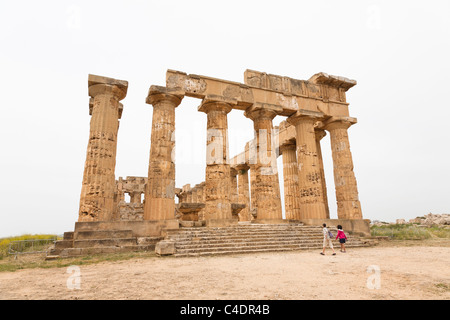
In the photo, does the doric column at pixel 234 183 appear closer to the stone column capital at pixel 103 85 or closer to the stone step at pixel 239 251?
the stone step at pixel 239 251

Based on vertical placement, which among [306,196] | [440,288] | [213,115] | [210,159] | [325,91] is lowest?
[440,288]

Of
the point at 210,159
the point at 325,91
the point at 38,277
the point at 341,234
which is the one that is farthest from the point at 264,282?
the point at 325,91

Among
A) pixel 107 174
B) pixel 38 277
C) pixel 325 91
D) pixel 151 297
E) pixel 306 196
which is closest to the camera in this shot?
pixel 151 297

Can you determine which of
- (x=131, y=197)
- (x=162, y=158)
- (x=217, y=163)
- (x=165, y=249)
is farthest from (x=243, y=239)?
(x=131, y=197)

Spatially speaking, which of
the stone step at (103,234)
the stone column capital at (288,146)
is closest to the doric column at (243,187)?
the stone column capital at (288,146)

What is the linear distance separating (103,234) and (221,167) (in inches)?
266

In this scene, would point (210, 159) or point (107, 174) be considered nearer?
point (107, 174)

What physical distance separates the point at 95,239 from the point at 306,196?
481 inches

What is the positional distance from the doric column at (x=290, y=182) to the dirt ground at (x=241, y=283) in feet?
42.4

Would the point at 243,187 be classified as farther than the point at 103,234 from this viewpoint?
Yes

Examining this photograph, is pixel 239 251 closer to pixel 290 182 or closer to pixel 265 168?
pixel 265 168

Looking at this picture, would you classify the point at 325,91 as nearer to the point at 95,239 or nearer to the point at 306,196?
the point at 306,196

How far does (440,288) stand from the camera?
4355 mm

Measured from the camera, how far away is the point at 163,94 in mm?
13781
